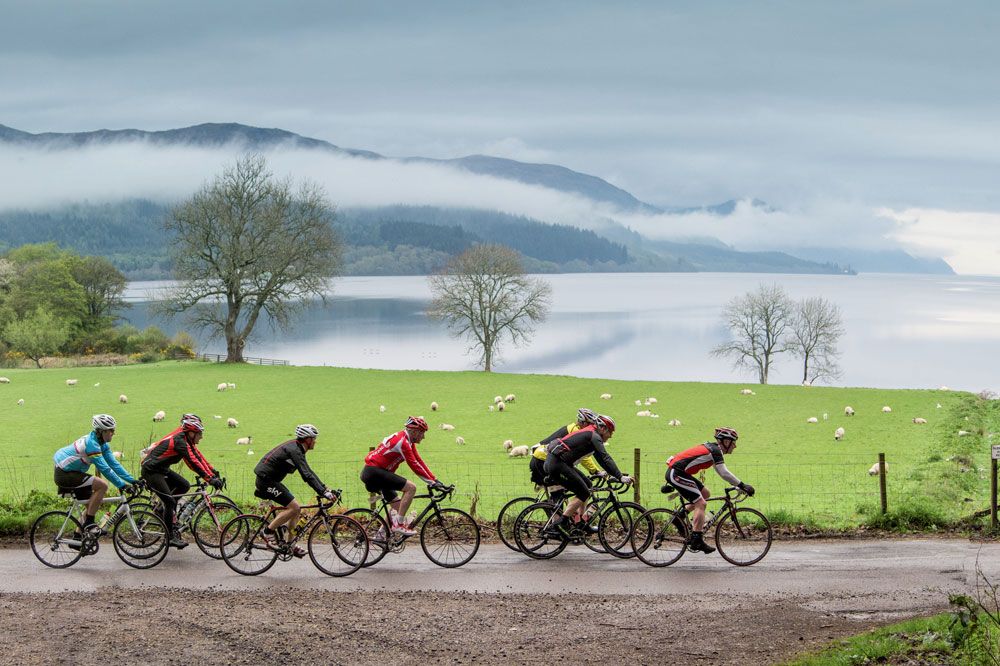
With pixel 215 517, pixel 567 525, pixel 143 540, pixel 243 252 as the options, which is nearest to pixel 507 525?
pixel 567 525

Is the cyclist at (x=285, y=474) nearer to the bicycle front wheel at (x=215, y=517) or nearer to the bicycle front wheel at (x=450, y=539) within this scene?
the bicycle front wheel at (x=215, y=517)

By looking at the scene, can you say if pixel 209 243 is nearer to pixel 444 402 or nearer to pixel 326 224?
pixel 326 224

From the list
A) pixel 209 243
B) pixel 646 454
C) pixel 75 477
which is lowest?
pixel 646 454

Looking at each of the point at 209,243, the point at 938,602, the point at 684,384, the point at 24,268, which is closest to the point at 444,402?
the point at 684,384

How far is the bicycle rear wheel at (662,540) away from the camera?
16.8 metres

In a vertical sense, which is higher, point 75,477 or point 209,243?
point 209,243

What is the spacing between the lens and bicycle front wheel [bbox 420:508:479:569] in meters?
16.8

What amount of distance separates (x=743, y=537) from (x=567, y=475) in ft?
11.9

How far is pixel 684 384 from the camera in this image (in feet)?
173

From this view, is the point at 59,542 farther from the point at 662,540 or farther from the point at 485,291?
the point at 485,291

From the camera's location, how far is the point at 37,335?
85750mm

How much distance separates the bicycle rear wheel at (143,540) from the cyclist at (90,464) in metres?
0.49

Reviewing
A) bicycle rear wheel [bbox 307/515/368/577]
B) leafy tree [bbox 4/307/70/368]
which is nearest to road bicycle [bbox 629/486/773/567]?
bicycle rear wheel [bbox 307/515/368/577]

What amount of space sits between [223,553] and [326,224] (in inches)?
2224
